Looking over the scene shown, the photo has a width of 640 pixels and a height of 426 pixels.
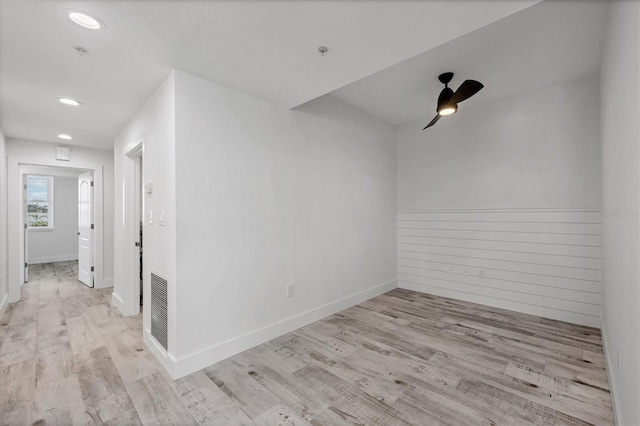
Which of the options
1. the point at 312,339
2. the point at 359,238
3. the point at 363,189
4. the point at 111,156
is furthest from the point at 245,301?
the point at 111,156

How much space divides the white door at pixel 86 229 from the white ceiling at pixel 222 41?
8.69 ft

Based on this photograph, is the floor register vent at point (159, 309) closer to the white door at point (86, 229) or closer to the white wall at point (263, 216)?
the white wall at point (263, 216)

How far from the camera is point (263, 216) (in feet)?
9.81

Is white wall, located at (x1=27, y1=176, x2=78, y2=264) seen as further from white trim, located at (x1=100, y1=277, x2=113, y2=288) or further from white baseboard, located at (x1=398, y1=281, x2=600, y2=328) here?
white baseboard, located at (x1=398, y1=281, x2=600, y2=328)

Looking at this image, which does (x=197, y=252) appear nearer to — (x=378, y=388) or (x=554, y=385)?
(x=378, y=388)

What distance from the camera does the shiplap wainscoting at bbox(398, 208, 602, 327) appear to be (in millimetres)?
3260

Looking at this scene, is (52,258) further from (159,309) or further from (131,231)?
(159,309)

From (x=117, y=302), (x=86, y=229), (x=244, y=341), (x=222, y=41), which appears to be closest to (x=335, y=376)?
(x=244, y=341)

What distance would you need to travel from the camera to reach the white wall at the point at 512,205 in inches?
128

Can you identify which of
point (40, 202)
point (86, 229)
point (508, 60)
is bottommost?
point (86, 229)

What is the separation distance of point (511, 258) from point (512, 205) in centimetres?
70

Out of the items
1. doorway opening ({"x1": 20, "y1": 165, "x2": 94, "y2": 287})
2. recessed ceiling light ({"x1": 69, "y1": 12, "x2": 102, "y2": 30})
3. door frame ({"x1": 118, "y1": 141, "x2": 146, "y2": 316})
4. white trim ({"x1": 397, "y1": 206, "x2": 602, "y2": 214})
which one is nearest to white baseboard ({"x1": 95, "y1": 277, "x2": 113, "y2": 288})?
door frame ({"x1": 118, "y1": 141, "x2": 146, "y2": 316})

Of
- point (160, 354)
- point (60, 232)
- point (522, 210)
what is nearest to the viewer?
point (160, 354)

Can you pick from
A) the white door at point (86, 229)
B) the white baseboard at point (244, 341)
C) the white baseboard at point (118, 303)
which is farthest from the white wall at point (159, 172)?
the white door at point (86, 229)
